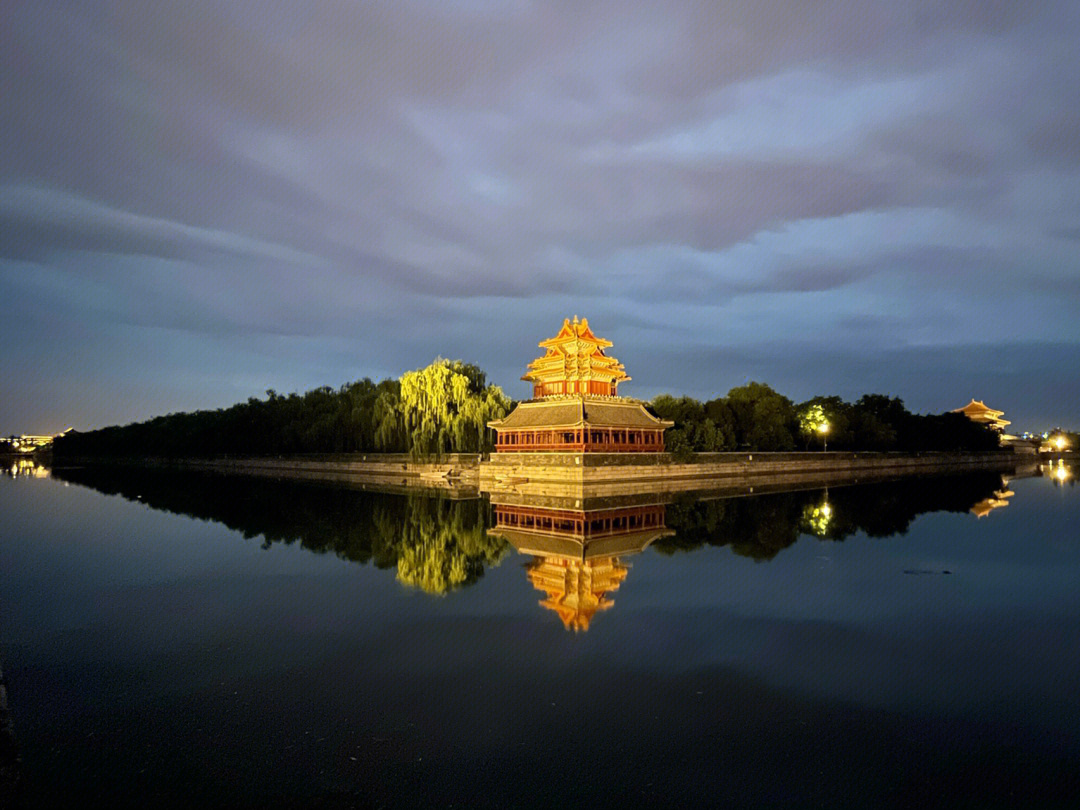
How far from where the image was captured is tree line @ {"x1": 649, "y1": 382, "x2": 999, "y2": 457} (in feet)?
152

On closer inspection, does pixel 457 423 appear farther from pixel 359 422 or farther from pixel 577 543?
pixel 577 543

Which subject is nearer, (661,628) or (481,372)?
(661,628)

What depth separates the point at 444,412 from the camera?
135 feet

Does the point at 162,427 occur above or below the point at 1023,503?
above

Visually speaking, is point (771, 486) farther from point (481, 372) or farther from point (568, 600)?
point (568, 600)

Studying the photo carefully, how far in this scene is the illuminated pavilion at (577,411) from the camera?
35.8 meters

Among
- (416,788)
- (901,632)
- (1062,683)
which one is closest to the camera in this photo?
(416,788)

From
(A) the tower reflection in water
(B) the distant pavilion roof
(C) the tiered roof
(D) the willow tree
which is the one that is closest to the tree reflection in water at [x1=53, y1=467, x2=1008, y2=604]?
(A) the tower reflection in water

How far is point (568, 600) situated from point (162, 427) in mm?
78608

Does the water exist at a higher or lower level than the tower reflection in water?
lower

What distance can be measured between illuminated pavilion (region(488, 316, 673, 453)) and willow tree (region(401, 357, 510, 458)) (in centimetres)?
145

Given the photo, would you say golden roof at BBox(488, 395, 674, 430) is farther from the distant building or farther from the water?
the distant building

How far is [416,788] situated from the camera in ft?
19.9

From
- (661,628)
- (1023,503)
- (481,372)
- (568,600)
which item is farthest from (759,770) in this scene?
(481,372)
